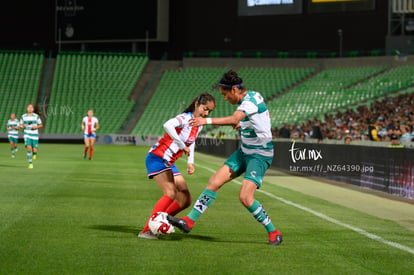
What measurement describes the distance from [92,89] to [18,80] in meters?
6.65

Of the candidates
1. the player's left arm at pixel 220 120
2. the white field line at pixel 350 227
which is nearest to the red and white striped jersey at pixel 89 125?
Answer: the white field line at pixel 350 227

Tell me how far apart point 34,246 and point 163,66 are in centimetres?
5920

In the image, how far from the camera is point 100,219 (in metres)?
12.6

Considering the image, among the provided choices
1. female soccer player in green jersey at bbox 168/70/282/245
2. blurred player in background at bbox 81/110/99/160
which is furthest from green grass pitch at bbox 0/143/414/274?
blurred player in background at bbox 81/110/99/160

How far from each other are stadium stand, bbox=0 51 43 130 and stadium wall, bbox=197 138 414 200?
3565cm

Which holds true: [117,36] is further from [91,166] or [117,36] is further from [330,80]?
[91,166]

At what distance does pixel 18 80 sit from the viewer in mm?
66938

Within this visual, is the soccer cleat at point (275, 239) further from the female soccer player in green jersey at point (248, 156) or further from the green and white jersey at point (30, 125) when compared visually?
the green and white jersey at point (30, 125)

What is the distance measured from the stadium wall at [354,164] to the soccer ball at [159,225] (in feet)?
33.0

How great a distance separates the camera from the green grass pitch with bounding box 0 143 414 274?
8266mm

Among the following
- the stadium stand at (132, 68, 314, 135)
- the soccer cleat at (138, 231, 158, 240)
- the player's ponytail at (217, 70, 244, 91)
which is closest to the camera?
the player's ponytail at (217, 70, 244, 91)

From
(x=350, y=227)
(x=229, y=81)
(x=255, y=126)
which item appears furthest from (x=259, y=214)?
(x=350, y=227)

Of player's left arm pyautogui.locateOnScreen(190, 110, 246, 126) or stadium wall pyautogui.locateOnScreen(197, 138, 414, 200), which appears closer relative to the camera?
player's left arm pyautogui.locateOnScreen(190, 110, 246, 126)

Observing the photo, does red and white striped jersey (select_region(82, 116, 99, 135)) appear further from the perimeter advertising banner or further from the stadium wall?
the perimeter advertising banner
